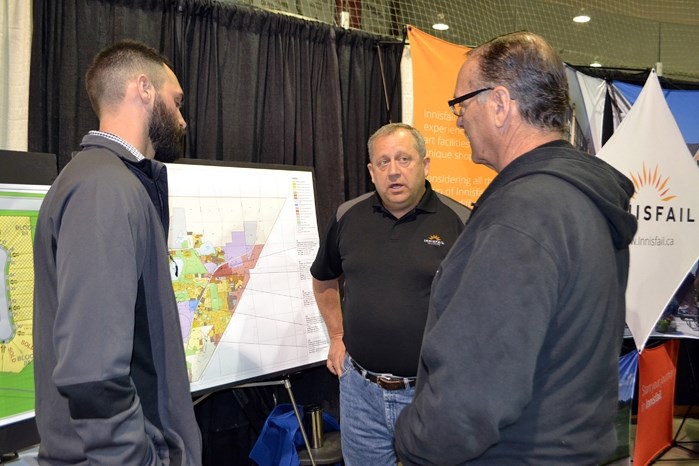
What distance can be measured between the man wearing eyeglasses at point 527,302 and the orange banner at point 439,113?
1.83 meters

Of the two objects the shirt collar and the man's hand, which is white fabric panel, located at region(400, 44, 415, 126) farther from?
the shirt collar

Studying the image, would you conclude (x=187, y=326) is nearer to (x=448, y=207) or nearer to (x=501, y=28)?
(x=448, y=207)

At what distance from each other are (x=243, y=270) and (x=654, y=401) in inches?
108

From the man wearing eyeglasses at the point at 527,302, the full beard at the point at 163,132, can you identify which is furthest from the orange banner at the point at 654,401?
the full beard at the point at 163,132

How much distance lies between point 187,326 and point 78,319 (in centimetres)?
97

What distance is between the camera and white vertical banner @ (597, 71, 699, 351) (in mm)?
3201

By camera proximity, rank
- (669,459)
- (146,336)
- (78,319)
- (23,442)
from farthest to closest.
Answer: (669,459) < (23,442) < (146,336) < (78,319)

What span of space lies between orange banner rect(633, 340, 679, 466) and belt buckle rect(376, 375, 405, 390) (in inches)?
77.5

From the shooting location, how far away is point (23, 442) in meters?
1.47

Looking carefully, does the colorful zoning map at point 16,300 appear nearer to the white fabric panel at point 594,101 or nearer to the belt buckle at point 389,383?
the belt buckle at point 389,383

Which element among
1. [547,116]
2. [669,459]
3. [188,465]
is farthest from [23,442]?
[669,459]

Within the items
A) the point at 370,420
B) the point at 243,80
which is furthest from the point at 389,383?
the point at 243,80

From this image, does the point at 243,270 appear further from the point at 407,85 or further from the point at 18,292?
the point at 407,85

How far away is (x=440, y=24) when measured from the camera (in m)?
3.52
